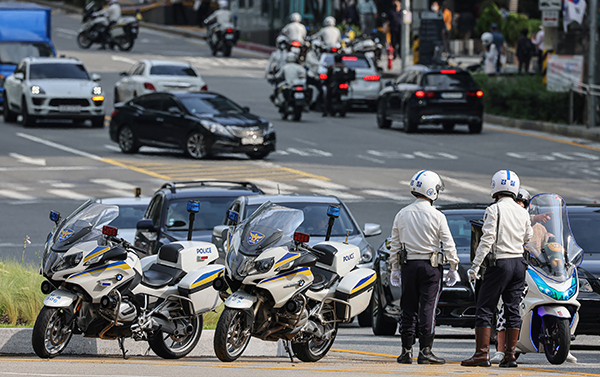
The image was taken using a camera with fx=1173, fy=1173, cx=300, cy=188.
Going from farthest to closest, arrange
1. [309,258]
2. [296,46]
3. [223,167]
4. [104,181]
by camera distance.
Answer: [296,46]
[223,167]
[104,181]
[309,258]

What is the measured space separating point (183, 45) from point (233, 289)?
4633cm

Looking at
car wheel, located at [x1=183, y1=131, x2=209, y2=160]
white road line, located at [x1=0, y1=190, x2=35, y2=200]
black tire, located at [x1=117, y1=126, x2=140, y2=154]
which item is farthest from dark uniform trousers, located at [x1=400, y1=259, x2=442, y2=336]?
black tire, located at [x1=117, y1=126, x2=140, y2=154]

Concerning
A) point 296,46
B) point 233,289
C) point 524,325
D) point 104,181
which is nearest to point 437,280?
point 524,325

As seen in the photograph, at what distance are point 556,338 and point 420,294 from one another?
1.15 meters

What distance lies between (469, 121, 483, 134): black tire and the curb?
66.0 feet

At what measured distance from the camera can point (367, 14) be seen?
1833 inches

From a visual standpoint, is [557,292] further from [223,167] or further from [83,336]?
[223,167]

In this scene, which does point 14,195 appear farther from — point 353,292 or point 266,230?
point 266,230

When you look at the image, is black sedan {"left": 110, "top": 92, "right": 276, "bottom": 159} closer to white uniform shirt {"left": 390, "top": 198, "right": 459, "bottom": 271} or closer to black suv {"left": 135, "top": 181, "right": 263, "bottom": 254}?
black suv {"left": 135, "top": 181, "right": 263, "bottom": 254}

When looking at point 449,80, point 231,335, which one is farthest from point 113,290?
point 449,80

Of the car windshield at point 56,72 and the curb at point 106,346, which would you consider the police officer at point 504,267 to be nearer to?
the curb at point 106,346

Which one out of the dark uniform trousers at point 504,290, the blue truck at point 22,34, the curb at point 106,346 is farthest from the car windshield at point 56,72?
the dark uniform trousers at point 504,290

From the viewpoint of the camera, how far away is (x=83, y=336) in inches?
378

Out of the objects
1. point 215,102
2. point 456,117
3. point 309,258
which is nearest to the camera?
point 309,258
